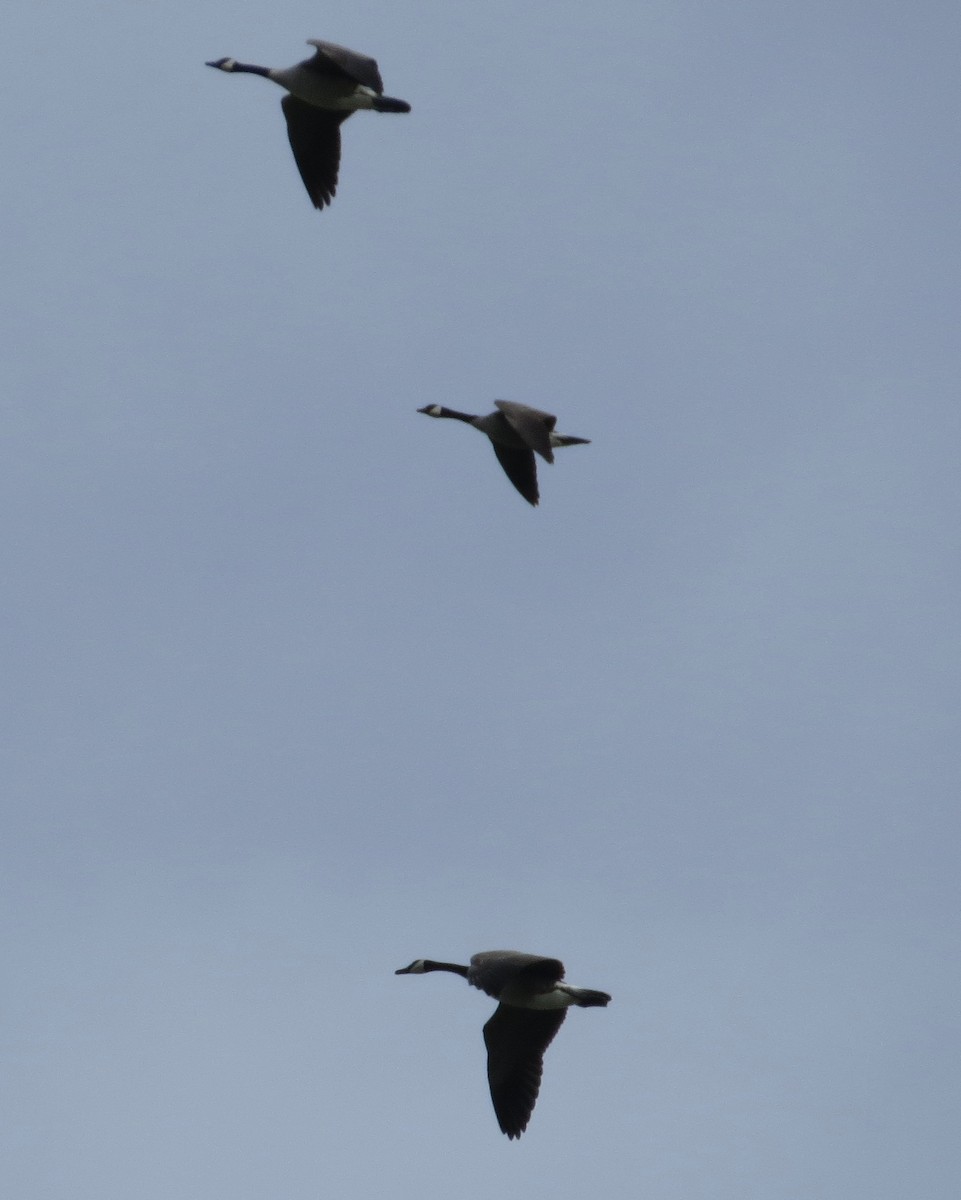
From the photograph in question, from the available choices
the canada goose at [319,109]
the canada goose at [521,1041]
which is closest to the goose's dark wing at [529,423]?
→ the canada goose at [319,109]

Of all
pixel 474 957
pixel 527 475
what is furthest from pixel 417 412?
pixel 474 957

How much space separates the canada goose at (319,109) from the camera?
23.0 meters

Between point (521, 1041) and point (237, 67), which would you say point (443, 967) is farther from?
point (237, 67)

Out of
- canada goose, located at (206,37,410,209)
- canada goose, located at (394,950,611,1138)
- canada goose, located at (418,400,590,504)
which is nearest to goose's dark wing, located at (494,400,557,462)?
canada goose, located at (418,400,590,504)

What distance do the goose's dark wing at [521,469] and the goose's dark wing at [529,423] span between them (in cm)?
76

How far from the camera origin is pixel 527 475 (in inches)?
941

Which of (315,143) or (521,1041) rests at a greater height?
(315,143)

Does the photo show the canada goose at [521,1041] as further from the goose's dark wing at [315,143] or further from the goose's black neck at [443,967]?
the goose's dark wing at [315,143]

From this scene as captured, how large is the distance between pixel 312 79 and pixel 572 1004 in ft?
32.2

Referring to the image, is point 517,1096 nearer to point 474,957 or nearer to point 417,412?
point 474,957

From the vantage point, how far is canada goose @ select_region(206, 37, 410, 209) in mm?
23031

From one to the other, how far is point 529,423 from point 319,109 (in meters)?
4.45

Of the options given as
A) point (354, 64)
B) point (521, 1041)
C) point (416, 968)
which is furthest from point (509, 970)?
point (354, 64)

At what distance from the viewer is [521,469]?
78.5 ft
